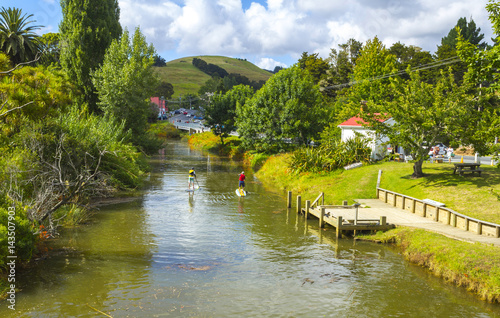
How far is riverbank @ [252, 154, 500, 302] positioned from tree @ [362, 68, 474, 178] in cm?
232

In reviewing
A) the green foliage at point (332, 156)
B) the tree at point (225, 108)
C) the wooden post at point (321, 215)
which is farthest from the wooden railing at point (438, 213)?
the tree at point (225, 108)

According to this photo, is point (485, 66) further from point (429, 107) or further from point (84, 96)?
point (84, 96)

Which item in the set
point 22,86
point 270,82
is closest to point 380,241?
point 22,86

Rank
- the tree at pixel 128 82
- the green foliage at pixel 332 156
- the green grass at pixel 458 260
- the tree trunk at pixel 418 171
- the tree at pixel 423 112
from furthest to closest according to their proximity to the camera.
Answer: the tree at pixel 128 82 < the green foliage at pixel 332 156 < the tree trunk at pixel 418 171 < the tree at pixel 423 112 < the green grass at pixel 458 260

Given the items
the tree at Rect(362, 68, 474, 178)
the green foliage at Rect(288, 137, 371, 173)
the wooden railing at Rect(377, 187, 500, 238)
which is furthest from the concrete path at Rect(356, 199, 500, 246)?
the green foliage at Rect(288, 137, 371, 173)

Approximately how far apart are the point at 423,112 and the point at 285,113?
20.5 m

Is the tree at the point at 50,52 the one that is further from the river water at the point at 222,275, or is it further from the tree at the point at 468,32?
the tree at the point at 468,32

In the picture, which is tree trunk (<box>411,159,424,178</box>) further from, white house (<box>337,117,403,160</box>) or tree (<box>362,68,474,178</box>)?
white house (<box>337,117,403,160</box>)

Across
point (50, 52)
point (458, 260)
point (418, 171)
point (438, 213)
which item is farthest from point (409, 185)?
point (50, 52)

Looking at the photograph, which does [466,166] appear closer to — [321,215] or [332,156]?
[332,156]

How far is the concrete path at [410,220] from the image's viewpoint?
18725 mm

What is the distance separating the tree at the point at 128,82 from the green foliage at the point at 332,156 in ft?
58.0

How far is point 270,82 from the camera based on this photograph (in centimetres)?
5006

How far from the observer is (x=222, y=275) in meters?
16.5
